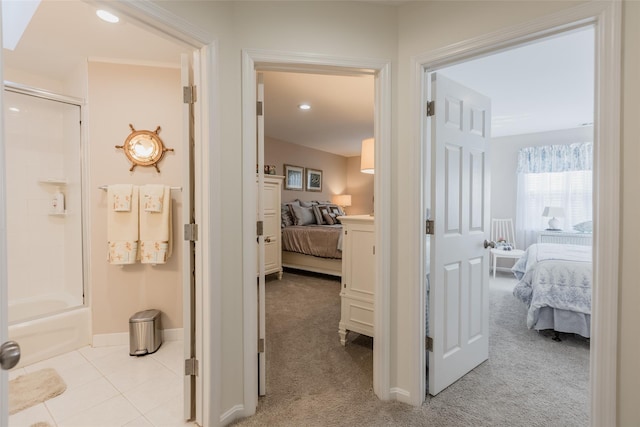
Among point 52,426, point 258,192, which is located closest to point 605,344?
point 258,192

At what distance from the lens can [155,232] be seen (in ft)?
8.13

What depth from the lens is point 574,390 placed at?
1940 millimetres

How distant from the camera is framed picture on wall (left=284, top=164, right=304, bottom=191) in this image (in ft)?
20.4

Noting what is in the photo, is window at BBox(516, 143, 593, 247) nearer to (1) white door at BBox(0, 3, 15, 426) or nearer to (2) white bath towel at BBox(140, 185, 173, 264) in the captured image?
(2) white bath towel at BBox(140, 185, 173, 264)

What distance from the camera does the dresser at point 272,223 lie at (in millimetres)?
4594

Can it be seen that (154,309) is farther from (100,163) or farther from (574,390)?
(574,390)

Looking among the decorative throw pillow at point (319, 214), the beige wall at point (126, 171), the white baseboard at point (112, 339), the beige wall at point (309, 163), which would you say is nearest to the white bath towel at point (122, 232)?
the beige wall at point (126, 171)

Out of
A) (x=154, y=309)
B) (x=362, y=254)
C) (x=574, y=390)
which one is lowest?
(x=574, y=390)

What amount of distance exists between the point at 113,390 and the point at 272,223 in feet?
9.92

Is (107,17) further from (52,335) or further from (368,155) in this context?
(52,335)

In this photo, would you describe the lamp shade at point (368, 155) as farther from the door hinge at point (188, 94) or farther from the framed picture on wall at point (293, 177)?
the framed picture on wall at point (293, 177)

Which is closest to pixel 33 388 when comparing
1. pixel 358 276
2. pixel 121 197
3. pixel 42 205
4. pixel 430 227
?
pixel 121 197

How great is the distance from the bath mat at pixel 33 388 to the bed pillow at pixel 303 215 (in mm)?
3852

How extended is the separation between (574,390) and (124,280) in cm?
346
